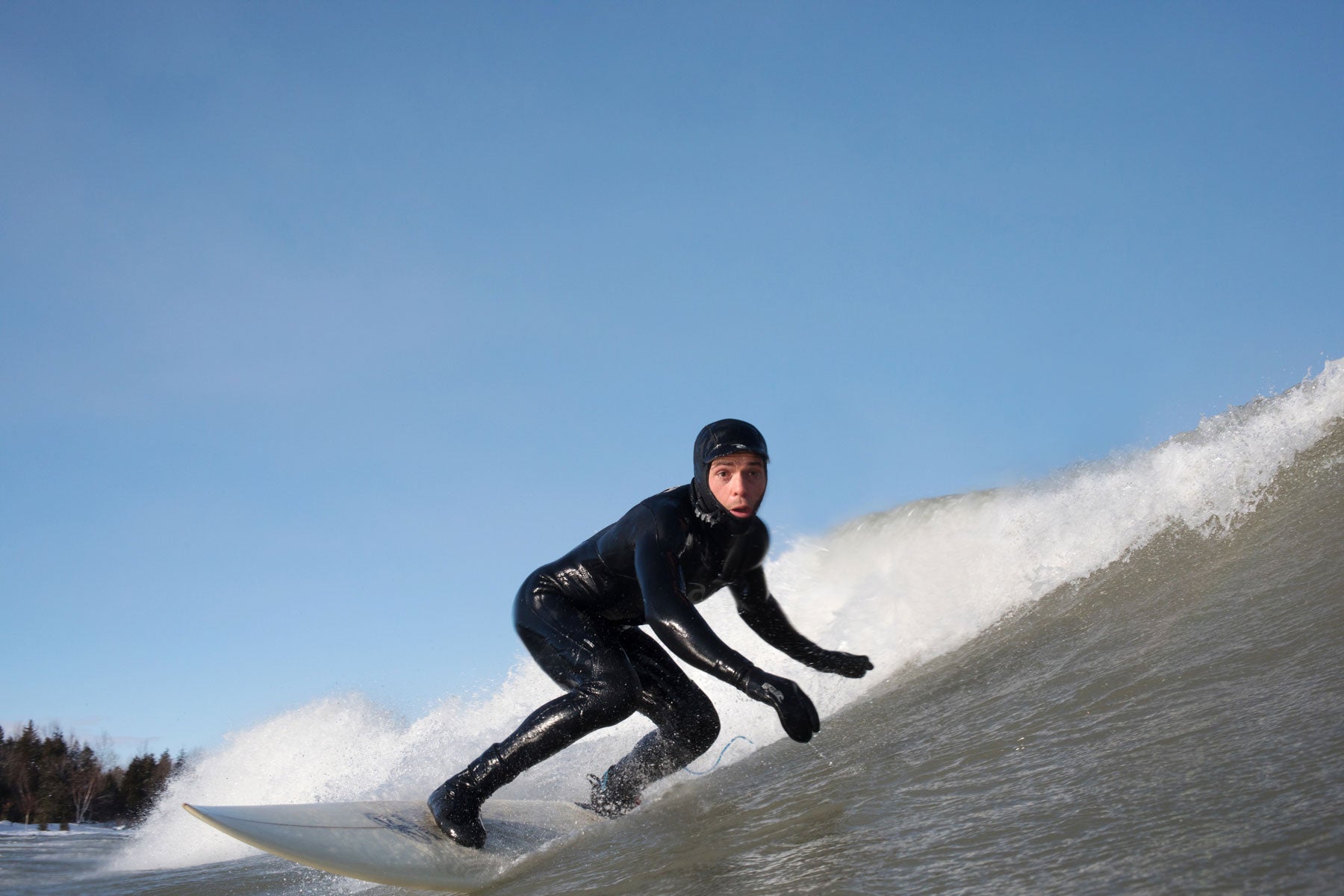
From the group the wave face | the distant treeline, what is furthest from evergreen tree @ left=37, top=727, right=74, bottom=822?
the wave face

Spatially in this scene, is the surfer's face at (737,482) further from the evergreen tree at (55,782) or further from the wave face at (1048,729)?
the evergreen tree at (55,782)

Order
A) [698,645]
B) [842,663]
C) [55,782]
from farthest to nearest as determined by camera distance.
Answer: [55,782] < [842,663] < [698,645]

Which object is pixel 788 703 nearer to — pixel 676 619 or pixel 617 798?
pixel 676 619

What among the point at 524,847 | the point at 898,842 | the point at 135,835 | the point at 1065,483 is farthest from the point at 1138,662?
the point at 135,835

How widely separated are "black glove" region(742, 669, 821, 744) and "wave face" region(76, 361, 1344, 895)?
0.29 metres

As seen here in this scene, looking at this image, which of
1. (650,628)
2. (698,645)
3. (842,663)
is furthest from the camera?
(842,663)

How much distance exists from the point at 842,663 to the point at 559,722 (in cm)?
123

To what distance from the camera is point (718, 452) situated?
3.58 m

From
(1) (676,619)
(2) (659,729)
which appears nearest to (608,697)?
(2) (659,729)

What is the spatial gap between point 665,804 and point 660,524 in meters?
1.36

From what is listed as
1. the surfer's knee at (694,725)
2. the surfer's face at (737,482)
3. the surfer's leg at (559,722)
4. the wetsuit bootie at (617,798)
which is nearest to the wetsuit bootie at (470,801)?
the surfer's leg at (559,722)

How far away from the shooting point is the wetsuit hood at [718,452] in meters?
3.57

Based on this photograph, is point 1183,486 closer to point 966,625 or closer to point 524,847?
point 966,625

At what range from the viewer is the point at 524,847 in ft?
12.6
